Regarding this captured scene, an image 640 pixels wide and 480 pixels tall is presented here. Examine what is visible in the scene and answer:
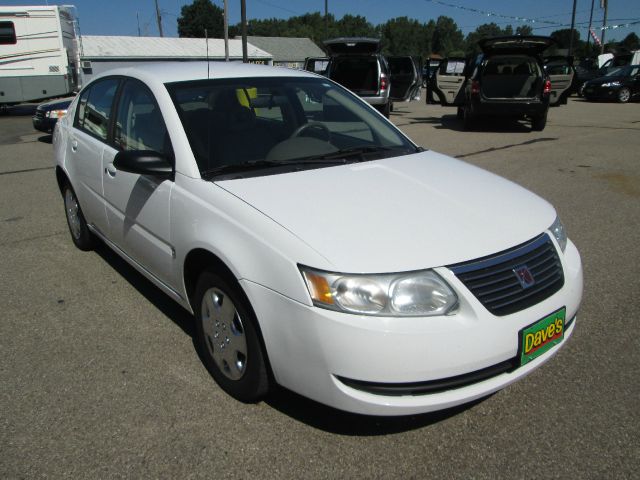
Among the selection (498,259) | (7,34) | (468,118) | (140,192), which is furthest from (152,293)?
(7,34)

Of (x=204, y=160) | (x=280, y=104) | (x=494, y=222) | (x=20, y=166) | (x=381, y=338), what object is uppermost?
(x=280, y=104)

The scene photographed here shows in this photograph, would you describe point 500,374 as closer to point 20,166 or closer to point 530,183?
point 530,183

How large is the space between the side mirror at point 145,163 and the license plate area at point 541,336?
1906 mm

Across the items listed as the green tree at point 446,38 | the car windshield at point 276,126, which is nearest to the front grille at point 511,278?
the car windshield at point 276,126

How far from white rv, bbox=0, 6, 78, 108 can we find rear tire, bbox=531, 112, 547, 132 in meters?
15.5

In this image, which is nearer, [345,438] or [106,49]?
[345,438]

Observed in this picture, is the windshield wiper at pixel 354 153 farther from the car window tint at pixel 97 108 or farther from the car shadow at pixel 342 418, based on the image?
the car window tint at pixel 97 108

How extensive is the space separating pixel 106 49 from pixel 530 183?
40827 mm

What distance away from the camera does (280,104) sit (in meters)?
3.55

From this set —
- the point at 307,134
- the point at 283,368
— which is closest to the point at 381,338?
the point at 283,368

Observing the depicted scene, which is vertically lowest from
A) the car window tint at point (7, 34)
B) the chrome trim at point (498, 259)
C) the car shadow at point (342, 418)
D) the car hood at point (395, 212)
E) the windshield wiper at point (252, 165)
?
the car shadow at point (342, 418)

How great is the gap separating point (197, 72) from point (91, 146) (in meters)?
1.10

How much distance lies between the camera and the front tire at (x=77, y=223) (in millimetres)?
4539

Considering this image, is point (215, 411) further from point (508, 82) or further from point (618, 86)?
point (618, 86)
